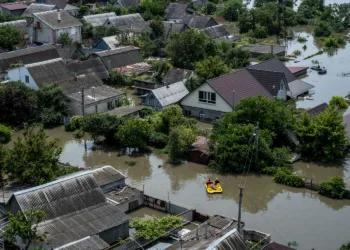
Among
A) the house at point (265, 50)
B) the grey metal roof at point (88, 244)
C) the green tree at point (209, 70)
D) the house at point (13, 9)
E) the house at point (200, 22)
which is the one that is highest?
the green tree at point (209, 70)

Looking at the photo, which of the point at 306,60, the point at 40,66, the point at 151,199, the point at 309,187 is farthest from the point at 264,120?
the point at 306,60

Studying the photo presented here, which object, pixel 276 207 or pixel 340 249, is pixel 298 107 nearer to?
pixel 276 207

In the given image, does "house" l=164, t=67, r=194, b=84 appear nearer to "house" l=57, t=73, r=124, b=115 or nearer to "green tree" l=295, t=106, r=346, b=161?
"house" l=57, t=73, r=124, b=115

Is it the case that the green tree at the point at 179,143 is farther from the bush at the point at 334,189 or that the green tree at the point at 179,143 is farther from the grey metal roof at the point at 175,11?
the grey metal roof at the point at 175,11

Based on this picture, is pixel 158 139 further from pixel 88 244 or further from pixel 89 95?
pixel 88 244

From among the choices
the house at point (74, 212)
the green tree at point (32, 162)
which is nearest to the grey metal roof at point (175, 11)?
the green tree at point (32, 162)
